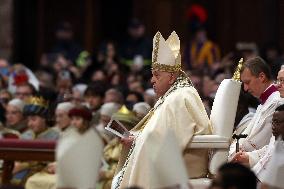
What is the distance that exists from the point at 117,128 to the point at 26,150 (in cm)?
272

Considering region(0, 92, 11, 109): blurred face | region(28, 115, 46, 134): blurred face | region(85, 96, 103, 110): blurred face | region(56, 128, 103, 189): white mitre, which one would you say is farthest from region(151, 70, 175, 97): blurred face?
region(0, 92, 11, 109): blurred face

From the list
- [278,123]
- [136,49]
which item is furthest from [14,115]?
[278,123]

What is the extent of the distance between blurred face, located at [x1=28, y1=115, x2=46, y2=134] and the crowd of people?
0.01 m

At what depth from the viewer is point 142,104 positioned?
14.2 meters

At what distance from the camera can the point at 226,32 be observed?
21891 mm

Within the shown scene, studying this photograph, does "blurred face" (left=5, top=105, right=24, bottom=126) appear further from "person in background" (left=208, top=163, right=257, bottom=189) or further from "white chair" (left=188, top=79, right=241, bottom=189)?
"person in background" (left=208, top=163, right=257, bottom=189)

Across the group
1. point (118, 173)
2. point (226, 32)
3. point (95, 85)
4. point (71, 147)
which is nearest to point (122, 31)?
point (226, 32)

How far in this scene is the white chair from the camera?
34.1 ft

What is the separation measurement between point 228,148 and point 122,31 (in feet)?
40.4

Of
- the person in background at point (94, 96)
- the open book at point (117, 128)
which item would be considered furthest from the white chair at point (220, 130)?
the person in background at point (94, 96)

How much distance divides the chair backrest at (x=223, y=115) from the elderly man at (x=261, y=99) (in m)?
0.38

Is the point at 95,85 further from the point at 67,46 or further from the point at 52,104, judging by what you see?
the point at 67,46

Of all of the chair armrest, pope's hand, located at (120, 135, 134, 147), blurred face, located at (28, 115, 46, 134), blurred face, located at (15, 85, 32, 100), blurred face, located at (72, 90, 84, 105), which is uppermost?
the chair armrest

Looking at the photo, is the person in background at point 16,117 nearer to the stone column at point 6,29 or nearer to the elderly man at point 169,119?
the elderly man at point 169,119
